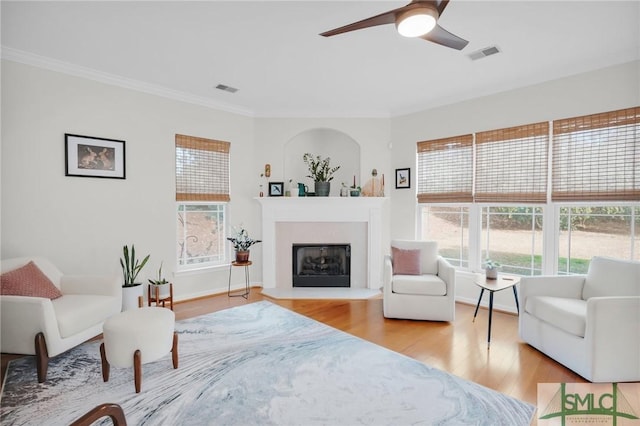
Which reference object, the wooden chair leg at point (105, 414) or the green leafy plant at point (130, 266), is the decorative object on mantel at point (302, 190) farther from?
the wooden chair leg at point (105, 414)

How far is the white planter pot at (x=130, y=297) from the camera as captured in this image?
3.42m

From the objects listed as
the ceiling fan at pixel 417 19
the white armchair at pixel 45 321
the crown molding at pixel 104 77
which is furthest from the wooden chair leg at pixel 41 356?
the ceiling fan at pixel 417 19

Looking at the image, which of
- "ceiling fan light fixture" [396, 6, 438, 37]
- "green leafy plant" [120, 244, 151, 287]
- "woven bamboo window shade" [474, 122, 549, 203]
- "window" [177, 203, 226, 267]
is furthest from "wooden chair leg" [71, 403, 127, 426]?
"woven bamboo window shade" [474, 122, 549, 203]

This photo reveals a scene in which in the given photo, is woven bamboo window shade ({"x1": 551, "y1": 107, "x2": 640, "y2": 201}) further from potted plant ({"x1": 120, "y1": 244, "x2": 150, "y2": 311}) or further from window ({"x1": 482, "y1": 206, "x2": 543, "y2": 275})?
potted plant ({"x1": 120, "y1": 244, "x2": 150, "y2": 311})

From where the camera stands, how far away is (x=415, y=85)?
3.85 meters

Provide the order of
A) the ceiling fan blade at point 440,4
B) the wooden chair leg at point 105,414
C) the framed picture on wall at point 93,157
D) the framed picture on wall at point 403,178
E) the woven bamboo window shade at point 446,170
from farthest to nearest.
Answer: the framed picture on wall at point 403,178
the woven bamboo window shade at point 446,170
the framed picture on wall at point 93,157
the ceiling fan blade at point 440,4
the wooden chair leg at point 105,414

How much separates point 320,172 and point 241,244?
5.28ft

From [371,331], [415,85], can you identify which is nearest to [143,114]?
[415,85]

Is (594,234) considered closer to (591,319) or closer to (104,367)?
(591,319)

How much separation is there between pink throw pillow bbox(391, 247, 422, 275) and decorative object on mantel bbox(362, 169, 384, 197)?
3.94 ft

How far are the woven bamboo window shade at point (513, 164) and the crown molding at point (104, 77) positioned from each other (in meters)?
3.53

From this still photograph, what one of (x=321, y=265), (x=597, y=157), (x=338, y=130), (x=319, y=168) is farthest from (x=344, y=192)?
(x=597, y=157)

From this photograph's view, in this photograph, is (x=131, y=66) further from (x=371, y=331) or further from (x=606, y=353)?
(x=606, y=353)

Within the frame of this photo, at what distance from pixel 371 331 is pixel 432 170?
8.21 feet
